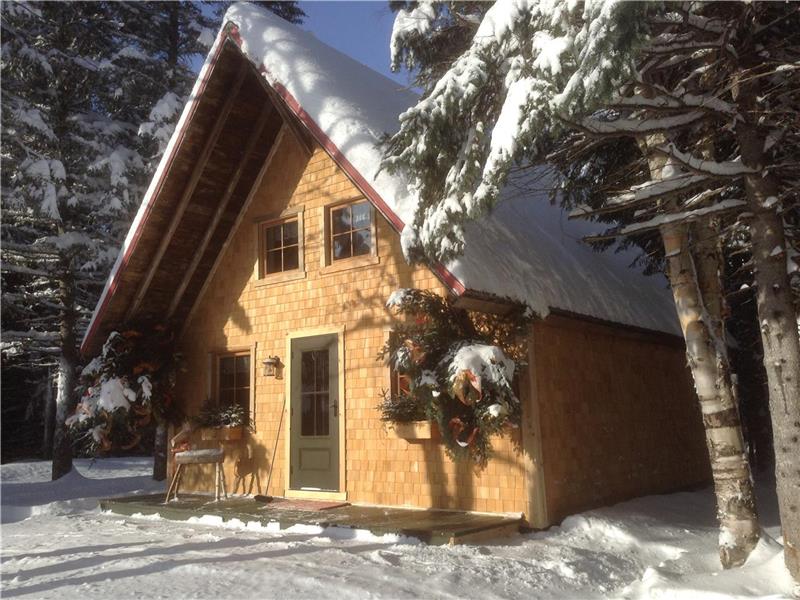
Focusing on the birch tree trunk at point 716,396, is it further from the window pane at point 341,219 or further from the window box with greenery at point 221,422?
the window box with greenery at point 221,422

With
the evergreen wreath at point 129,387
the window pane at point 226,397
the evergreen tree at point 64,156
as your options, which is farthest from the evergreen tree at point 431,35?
the evergreen tree at point 64,156

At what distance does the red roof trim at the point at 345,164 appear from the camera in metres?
6.71

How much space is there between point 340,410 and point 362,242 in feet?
7.21

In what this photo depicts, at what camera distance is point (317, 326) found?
9.23 meters

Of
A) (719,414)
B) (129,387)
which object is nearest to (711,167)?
(719,414)

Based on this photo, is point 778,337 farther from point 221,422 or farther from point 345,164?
point 221,422

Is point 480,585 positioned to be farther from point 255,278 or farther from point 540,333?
point 255,278

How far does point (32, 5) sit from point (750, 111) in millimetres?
15074

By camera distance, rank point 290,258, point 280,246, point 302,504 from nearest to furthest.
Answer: point 302,504, point 290,258, point 280,246

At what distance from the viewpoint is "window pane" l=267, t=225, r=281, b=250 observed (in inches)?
397

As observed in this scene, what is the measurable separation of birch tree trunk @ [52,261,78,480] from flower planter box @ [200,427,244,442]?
6094mm

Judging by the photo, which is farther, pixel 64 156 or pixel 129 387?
pixel 64 156

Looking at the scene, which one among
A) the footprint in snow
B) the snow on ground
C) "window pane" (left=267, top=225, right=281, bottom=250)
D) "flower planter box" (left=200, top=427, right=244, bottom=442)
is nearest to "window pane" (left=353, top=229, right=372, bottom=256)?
"window pane" (left=267, top=225, right=281, bottom=250)

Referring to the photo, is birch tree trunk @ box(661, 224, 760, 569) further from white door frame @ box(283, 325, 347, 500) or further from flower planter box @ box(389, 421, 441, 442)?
white door frame @ box(283, 325, 347, 500)
